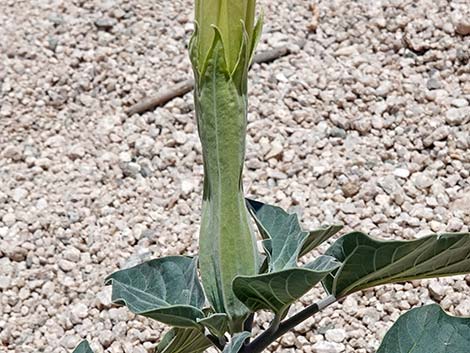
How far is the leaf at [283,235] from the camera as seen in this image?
2.93 feet

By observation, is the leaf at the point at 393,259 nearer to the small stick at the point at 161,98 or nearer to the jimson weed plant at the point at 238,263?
the jimson weed plant at the point at 238,263

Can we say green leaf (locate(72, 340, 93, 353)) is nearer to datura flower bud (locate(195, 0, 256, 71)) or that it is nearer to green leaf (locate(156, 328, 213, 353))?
green leaf (locate(156, 328, 213, 353))

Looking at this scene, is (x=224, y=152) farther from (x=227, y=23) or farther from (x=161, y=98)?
(x=161, y=98)

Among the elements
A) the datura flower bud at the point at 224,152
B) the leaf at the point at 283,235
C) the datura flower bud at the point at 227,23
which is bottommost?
the leaf at the point at 283,235

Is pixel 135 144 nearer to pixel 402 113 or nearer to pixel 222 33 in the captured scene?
pixel 402 113

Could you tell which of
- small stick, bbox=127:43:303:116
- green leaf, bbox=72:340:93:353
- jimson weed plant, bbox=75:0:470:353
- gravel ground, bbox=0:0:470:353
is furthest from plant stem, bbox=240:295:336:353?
small stick, bbox=127:43:303:116

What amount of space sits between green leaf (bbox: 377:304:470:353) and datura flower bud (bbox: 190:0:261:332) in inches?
6.1

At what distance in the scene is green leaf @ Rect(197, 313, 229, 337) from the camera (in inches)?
31.8

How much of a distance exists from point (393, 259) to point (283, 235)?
169 mm

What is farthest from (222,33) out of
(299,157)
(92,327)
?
(299,157)

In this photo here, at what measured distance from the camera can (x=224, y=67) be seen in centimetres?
81

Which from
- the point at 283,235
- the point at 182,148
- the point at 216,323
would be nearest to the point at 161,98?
the point at 182,148

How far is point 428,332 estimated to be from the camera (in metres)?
0.84

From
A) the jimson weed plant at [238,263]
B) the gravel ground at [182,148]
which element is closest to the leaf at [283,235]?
the jimson weed plant at [238,263]
